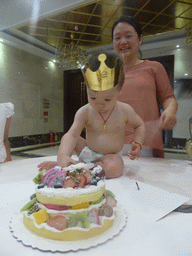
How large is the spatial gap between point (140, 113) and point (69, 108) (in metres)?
0.30

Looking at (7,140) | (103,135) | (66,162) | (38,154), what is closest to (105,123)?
(103,135)

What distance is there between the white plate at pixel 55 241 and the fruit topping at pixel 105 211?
2cm

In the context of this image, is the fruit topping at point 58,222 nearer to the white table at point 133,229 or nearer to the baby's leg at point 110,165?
the white table at point 133,229

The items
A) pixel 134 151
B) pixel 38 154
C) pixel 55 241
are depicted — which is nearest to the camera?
pixel 55 241

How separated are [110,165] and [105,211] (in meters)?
0.25

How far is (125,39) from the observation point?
2.37 feet

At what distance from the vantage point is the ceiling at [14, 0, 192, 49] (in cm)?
102

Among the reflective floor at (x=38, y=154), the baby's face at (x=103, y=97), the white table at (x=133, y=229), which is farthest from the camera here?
the reflective floor at (x=38, y=154)

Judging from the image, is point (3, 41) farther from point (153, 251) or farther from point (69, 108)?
point (153, 251)

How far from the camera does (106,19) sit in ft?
3.26

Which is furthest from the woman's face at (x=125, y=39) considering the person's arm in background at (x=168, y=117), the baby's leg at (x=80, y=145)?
the baby's leg at (x=80, y=145)

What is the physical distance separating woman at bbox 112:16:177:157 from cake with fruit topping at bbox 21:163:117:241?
1.08 ft

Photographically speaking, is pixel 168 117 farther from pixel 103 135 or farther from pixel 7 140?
pixel 7 140

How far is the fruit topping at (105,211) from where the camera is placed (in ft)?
1.22
